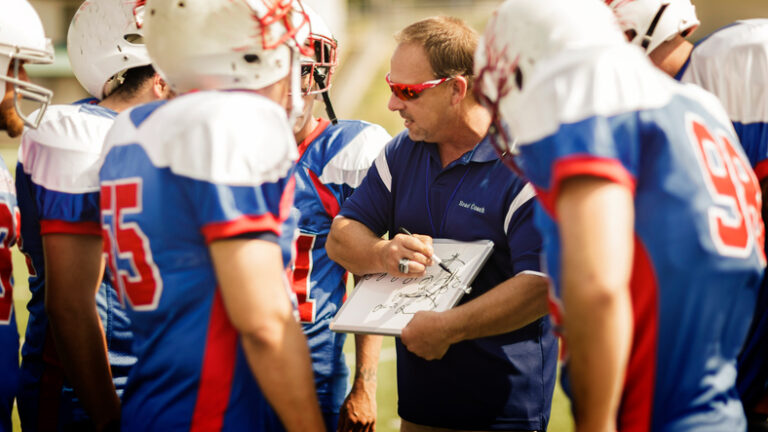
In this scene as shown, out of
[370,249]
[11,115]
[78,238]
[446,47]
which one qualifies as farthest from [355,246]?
[11,115]

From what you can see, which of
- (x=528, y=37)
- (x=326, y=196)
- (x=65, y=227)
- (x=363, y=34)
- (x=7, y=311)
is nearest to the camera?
(x=528, y=37)

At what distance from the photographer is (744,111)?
7.74ft

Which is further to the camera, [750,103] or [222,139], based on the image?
[750,103]

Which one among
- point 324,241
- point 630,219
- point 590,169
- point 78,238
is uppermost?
point 590,169

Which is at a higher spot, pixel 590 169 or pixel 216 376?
pixel 590 169

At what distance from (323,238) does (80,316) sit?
112 cm

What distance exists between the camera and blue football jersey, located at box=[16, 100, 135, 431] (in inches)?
91.6

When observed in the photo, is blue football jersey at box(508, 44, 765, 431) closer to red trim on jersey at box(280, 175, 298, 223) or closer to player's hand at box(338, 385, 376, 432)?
red trim on jersey at box(280, 175, 298, 223)

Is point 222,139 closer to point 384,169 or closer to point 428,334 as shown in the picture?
point 428,334

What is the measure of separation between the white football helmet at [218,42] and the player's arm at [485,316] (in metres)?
0.97

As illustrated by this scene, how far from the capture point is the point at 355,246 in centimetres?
284

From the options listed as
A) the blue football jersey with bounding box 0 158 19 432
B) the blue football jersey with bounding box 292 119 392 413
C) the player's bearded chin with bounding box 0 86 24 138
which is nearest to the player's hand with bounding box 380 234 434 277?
the blue football jersey with bounding box 292 119 392 413

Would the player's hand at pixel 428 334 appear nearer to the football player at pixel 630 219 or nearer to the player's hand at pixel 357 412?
the player's hand at pixel 357 412

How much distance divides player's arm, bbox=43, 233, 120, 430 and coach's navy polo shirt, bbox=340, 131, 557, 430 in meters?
1.12
